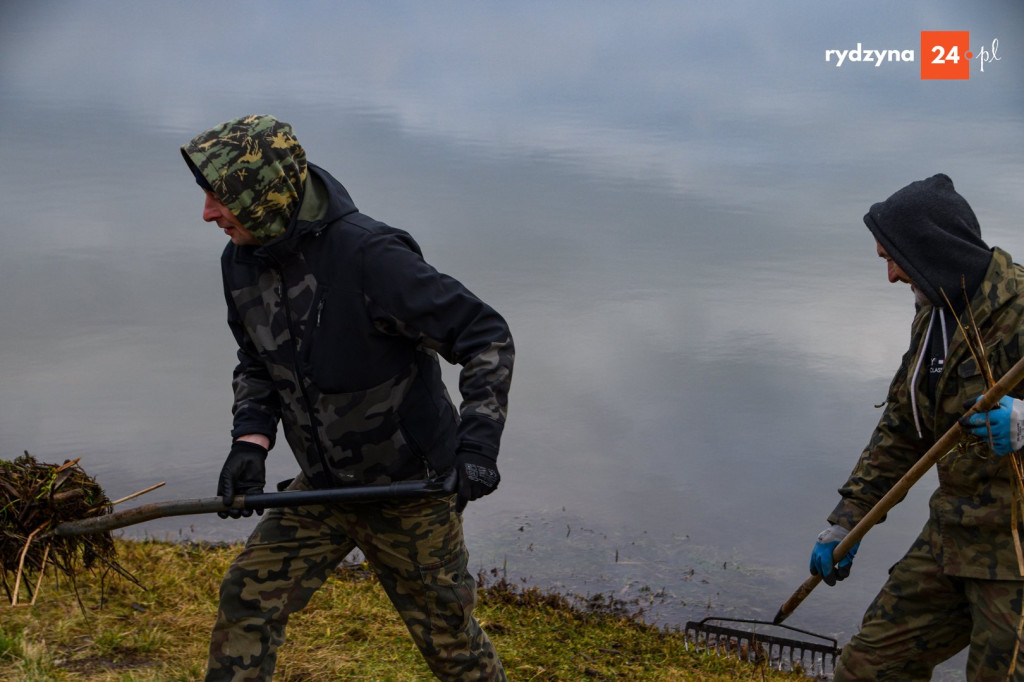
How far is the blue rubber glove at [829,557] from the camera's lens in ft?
12.3

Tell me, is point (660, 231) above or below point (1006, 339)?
above

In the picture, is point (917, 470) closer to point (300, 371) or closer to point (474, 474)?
point (474, 474)

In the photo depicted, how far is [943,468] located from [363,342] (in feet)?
5.74

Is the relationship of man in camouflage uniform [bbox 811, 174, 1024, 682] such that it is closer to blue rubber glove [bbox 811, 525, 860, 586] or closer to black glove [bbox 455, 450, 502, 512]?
blue rubber glove [bbox 811, 525, 860, 586]

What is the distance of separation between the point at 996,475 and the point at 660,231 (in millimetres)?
9997

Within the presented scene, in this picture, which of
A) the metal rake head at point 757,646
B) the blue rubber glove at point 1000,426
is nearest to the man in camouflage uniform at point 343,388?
the blue rubber glove at point 1000,426

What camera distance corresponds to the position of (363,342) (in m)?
3.29

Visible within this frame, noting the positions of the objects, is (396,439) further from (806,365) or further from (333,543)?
(806,365)

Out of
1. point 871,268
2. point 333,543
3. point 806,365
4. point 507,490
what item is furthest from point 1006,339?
point 871,268

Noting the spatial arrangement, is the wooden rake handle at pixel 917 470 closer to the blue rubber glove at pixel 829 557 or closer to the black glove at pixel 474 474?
the blue rubber glove at pixel 829 557

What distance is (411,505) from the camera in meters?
3.42

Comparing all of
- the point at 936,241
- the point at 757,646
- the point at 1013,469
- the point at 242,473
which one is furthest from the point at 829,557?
the point at 242,473

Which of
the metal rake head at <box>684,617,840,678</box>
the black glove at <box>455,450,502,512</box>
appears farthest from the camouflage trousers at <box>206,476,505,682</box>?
the metal rake head at <box>684,617,840,678</box>

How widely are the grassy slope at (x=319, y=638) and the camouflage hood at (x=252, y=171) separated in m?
1.88
